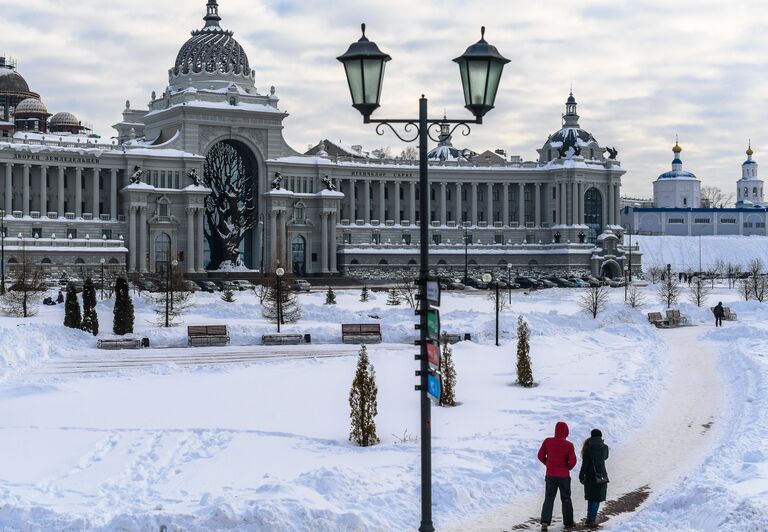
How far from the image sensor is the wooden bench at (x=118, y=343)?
4062cm

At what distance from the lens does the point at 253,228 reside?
10731cm

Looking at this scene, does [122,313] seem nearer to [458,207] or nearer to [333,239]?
[333,239]

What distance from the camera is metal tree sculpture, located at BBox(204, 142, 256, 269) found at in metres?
106

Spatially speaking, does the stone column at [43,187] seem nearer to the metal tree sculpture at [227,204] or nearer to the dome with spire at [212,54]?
the metal tree sculpture at [227,204]

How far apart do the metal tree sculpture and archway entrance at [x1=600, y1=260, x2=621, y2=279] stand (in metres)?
43.2

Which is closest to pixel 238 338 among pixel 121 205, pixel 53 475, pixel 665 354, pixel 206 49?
pixel 665 354

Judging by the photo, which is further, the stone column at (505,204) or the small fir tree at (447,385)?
the stone column at (505,204)

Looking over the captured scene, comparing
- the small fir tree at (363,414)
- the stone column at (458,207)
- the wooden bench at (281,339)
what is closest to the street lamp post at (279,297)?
the wooden bench at (281,339)

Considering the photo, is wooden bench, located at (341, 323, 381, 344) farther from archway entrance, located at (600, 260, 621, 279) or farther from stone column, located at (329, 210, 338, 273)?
archway entrance, located at (600, 260, 621, 279)

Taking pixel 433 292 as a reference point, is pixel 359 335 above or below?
below

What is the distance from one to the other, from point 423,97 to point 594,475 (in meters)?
6.77

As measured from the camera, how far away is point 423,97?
13.1 metres

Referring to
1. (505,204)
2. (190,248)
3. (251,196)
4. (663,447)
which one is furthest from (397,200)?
(663,447)

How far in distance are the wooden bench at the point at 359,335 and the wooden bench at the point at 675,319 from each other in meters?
19.2
